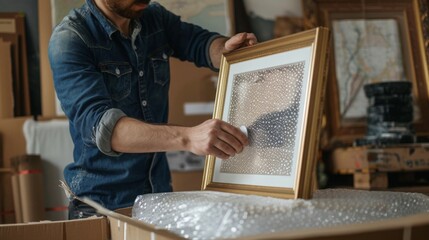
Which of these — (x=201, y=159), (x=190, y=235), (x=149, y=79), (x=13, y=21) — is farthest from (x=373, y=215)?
(x=13, y=21)

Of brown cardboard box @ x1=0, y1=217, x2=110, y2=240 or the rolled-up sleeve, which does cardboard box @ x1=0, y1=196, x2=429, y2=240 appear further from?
the rolled-up sleeve

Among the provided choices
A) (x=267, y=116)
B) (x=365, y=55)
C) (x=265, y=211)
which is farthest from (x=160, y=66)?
(x=365, y=55)

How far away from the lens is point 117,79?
4.02ft

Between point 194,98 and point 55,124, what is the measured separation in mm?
626

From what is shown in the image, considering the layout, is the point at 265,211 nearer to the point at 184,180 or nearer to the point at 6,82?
the point at 184,180

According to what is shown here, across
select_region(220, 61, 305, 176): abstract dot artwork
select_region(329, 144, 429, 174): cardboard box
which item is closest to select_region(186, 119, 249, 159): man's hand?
select_region(220, 61, 305, 176): abstract dot artwork

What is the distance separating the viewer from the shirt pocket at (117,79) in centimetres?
121

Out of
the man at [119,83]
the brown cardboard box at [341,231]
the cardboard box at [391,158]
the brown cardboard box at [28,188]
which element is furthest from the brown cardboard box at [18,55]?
the brown cardboard box at [341,231]

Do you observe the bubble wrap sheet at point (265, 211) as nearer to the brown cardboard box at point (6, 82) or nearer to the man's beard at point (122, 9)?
the man's beard at point (122, 9)

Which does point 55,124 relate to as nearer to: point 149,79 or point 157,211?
point 149,79

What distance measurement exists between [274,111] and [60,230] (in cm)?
44

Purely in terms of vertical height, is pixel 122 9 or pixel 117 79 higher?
pixel 122 9

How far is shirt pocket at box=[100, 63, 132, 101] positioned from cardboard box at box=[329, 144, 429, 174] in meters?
1.31

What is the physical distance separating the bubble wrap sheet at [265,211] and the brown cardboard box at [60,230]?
13 cm
